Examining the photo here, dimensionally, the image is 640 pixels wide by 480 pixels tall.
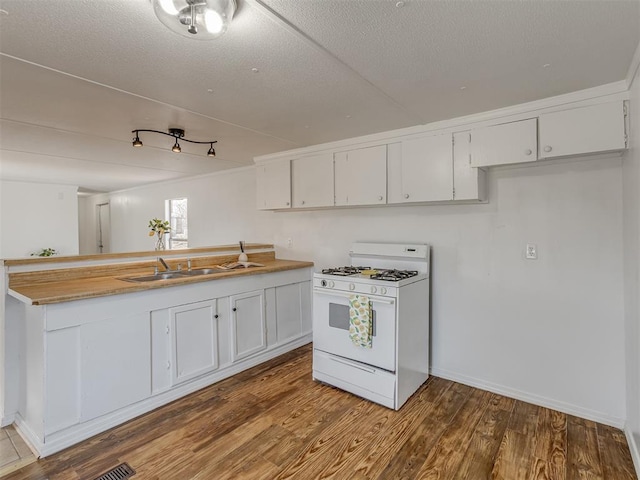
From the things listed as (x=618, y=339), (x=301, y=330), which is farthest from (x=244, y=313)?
(x=618, y=339)

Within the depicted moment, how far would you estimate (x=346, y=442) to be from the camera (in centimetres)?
214

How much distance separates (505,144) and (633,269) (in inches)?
43.2

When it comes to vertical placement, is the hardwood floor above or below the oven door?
below

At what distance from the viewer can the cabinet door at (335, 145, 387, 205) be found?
3.06 meters

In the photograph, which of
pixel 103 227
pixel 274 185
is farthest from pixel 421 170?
pixel 103 227

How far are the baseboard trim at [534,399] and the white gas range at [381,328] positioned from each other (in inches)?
9.0

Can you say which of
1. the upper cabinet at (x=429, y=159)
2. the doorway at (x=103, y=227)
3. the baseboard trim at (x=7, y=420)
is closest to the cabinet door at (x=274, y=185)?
the upper cabinet at (x=429, y=159)

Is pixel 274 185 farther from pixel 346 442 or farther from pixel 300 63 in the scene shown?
pixel 346 442

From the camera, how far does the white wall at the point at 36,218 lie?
585cm

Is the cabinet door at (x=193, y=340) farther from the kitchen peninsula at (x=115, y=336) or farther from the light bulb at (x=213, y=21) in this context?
the light bulb at (x=213, y=21)

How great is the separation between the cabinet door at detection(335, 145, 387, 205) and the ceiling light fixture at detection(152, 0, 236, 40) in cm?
193

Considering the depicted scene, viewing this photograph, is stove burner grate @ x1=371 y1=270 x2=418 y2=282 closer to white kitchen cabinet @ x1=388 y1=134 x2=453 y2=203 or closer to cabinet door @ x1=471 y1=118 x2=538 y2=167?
white kitchen cabinet @ x1=388 y1=134 x2=453 y2=203

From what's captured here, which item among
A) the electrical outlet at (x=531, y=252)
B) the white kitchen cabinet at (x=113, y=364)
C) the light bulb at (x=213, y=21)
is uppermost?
the light bulb at (x=213, y=21)

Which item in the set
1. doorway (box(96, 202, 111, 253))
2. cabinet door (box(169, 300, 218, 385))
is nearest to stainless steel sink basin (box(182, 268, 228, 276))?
cabinet door (box(169, 300, 218, 385))
